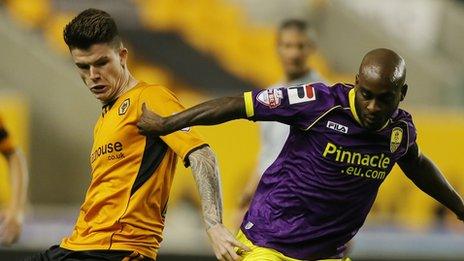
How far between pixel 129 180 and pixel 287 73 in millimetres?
2825

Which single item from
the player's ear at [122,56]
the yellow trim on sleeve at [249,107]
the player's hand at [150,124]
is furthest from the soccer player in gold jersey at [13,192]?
the yellow trim on sleeve at [249,107]

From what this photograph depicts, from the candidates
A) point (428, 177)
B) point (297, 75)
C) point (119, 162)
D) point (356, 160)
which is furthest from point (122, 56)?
point (297, 75)

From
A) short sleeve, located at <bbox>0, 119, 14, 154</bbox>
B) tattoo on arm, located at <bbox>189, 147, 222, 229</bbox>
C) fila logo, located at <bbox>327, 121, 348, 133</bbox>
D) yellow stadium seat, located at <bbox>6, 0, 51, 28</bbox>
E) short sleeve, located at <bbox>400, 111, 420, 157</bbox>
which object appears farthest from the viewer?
yellow stadium seat, located at <bbox>6, 0, 51, 28</bbox>

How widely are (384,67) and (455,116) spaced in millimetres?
8745

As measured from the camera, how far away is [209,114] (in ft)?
14.8

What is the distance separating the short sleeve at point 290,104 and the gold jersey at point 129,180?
0.28 m

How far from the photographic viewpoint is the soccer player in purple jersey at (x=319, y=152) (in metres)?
4.50

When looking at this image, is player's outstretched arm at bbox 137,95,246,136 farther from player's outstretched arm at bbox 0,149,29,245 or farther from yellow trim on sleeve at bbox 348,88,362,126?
player's outstretched arm at bbox 0,149,29,245

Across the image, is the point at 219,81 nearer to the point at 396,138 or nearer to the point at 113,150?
the point at 396,138

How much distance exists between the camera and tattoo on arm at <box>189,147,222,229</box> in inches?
171

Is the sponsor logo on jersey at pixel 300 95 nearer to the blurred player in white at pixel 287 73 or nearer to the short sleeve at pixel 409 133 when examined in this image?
the short sleeve at pixel 409 133

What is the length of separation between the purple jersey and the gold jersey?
0.43 metres

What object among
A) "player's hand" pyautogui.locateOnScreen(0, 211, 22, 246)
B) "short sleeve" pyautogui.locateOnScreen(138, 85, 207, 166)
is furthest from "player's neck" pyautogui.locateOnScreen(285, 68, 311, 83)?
"short sleeve" pyautogui.locateOnScreen(138, 85, 207, 166)

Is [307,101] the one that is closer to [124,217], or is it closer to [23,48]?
[124,217]
